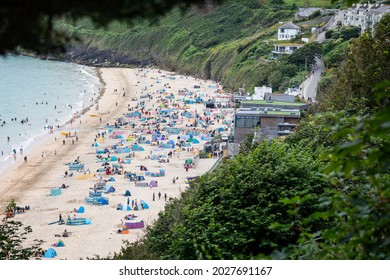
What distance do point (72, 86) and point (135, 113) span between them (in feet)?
74.2

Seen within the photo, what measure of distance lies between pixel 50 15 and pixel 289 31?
74.1 metres

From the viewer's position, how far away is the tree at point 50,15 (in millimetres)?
3432

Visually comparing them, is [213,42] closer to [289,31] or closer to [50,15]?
[289,31]

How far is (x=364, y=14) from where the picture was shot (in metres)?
70.5

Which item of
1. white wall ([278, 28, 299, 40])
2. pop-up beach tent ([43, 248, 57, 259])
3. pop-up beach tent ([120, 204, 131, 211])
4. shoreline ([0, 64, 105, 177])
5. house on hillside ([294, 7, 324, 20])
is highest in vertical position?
house on hillside ([294, 7, 324, 20])

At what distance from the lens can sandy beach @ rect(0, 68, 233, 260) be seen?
26.3 m

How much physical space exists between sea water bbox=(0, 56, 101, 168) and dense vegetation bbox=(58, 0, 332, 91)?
6569mm

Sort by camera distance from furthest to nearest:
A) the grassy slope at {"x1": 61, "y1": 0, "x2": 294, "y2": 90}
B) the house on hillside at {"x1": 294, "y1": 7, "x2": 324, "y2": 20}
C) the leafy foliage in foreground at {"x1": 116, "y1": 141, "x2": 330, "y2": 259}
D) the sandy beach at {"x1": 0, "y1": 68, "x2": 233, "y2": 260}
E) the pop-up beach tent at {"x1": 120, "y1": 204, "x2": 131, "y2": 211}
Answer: the house on hillside at {"x1": 294, "y1": 7, "x2": 324, "y2": 20}, the grassy slope at {"x1": 61, "y1": 0, "x2": 294, "y2": 90}, the pop-up beach tent at {"x1": 120, "y1": 204, "x2": 131, "y2": 211}, the sandy beach at {"x1": 0, "y1": 68, "x2": 233, "y2": 260}, the leafy foliage in foreground at {"x1": 116, "y1": 141, "x2": 330, "y2": 259}

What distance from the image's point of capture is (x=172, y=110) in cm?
6081

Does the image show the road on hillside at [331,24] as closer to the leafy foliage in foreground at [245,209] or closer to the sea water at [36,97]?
the sea water at [36,97]

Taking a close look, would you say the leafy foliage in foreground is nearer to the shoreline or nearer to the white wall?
the shoreline

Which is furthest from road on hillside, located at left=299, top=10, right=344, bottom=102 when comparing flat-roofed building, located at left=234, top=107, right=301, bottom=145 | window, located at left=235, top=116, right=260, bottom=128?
window, located at left=235, top=116, right=260, bottom=128

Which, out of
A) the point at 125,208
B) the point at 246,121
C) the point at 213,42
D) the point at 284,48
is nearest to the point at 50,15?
the point at 125,208

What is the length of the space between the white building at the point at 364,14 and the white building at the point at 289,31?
5441 millimetres
